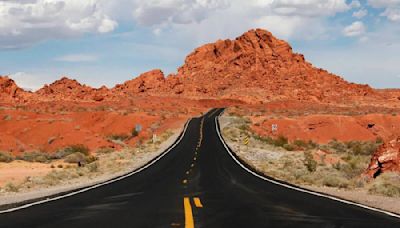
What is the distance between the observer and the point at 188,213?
35.0 ft

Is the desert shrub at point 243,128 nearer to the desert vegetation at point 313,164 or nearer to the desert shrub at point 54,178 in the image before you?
the desert vegetation at point 313,164

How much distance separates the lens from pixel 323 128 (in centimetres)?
7506

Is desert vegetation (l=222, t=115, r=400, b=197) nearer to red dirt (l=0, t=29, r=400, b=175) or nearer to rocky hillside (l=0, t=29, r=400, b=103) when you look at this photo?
red dirt (l=0, t=29, r=400, b=175)

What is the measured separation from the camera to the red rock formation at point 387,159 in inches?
959

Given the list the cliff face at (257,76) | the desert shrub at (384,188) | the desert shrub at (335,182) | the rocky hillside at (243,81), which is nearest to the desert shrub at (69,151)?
the desert shrub at (335,182)

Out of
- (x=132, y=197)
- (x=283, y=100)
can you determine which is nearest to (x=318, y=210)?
(x=132, y=197)

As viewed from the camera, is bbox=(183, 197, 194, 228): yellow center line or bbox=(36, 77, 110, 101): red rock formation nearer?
bbox=(183, 197, 194, 228): yellow center line

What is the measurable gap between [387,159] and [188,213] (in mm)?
17124

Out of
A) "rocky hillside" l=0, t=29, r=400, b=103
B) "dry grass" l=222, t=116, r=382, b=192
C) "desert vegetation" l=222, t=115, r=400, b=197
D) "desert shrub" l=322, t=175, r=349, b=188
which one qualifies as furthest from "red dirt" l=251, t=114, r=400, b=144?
"rocky hillside" l=0, t=29, r=400, b=103

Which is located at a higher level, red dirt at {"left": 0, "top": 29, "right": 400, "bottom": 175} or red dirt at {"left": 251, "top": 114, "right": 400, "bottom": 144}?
red dirt at {"left": 0, "top": 29, "right": 400, "bottom": 175}

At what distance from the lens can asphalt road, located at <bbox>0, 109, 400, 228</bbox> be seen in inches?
377

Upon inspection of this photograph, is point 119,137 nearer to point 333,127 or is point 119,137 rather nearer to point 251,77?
point 333,127

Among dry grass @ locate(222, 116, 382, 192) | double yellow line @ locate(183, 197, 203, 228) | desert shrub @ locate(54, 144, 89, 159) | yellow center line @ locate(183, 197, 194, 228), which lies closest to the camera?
yellow center line @ locate(183, 197, 194, 228)

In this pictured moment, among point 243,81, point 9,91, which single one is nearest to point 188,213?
point 9,91
